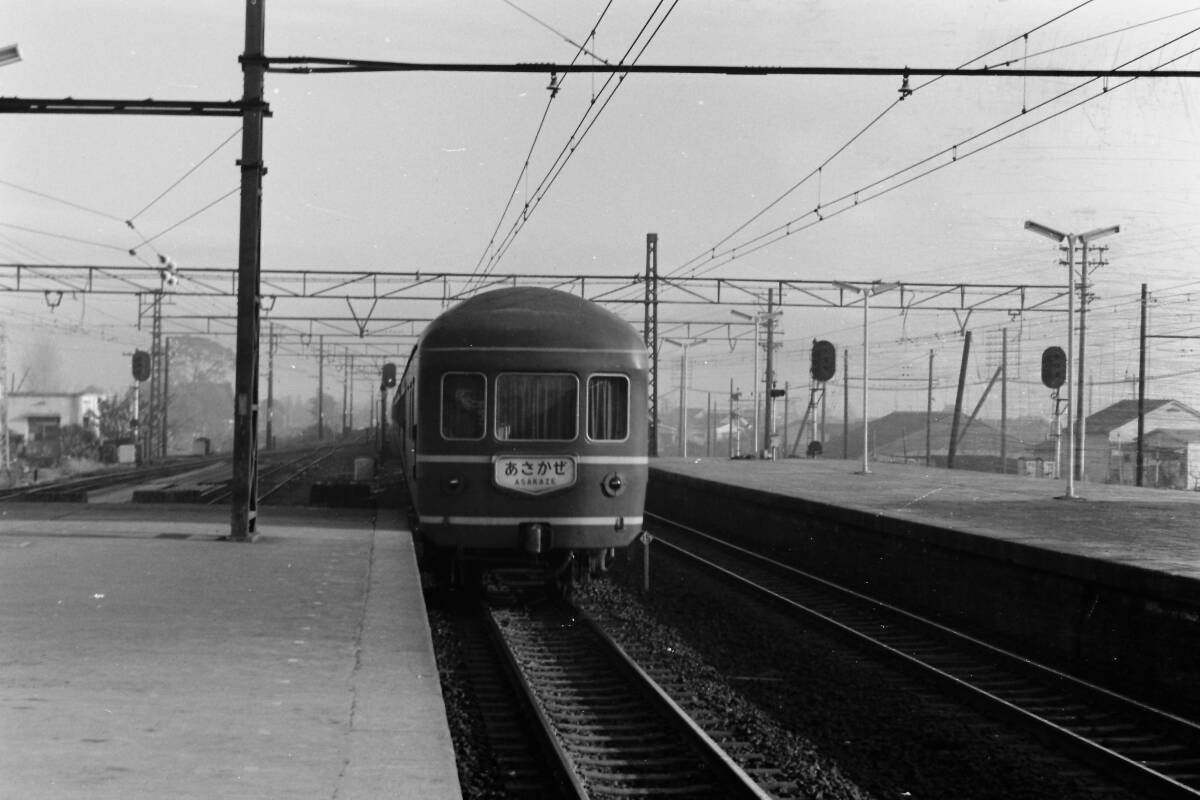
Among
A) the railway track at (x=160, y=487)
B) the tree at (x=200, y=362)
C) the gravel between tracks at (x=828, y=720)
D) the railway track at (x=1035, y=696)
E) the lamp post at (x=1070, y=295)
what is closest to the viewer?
the gravel between tracks at (x=828, y=720)

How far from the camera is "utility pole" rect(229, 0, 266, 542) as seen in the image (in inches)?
510

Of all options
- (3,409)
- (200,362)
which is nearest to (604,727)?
(3,409)

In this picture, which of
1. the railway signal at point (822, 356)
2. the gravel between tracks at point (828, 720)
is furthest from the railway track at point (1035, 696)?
the railway signal at point (822, 356)

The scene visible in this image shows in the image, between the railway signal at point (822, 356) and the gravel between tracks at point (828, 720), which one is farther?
the railway signal at point (822, 356)

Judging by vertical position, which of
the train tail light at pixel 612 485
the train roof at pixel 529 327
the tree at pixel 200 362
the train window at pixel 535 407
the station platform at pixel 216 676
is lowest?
the station platform at pixel 216 676

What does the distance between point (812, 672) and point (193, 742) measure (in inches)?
212

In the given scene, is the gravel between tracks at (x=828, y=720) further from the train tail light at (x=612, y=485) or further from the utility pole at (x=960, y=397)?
the utility pole at (x=960, y=397)

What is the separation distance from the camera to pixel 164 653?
23.8 ft

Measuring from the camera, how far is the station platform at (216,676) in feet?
15.9

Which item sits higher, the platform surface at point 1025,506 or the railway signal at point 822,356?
the railway signal at point 822,356

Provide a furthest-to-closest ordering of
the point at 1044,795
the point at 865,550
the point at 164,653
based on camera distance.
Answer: the point at 865,550
the point at 164,653
the point at 1044,795

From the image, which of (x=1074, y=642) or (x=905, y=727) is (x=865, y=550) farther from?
(x=905, y=727)

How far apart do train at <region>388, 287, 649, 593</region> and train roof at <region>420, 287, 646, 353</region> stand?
0.01 meters

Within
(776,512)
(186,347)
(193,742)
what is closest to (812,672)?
(193,742)
